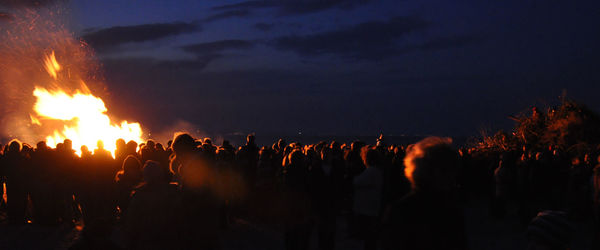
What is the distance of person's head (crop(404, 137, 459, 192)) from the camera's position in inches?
114

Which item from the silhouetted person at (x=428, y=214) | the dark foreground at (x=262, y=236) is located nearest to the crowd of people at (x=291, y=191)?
the silhouetted person at (x=428, y=214)

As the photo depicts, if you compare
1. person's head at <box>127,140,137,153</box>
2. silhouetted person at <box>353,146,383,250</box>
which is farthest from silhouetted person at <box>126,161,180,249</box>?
person's head at <box>127,140,137,153</box>

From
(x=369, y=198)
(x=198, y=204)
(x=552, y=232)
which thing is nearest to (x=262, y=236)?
(x=369, y=198)

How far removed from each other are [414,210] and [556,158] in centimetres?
1159

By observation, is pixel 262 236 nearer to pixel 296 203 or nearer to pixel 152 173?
pixel 296 203

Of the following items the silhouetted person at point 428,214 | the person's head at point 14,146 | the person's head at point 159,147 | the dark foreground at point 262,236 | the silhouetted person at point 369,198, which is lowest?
the dark foreground at point 262,236

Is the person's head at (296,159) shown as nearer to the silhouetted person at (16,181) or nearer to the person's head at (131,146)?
the person's head at (131,146)

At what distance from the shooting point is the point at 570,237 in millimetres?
3191

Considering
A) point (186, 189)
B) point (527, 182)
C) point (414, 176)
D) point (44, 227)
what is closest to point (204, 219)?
point (186, 189)

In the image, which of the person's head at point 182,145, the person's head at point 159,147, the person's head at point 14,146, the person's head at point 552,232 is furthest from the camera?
the person's head at point 159,147

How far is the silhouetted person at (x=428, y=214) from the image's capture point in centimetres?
281

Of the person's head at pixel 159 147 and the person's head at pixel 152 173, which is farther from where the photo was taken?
the person's head at pixel 159 147

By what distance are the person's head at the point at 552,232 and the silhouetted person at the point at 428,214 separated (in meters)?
0.68

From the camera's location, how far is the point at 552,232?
3174mm
